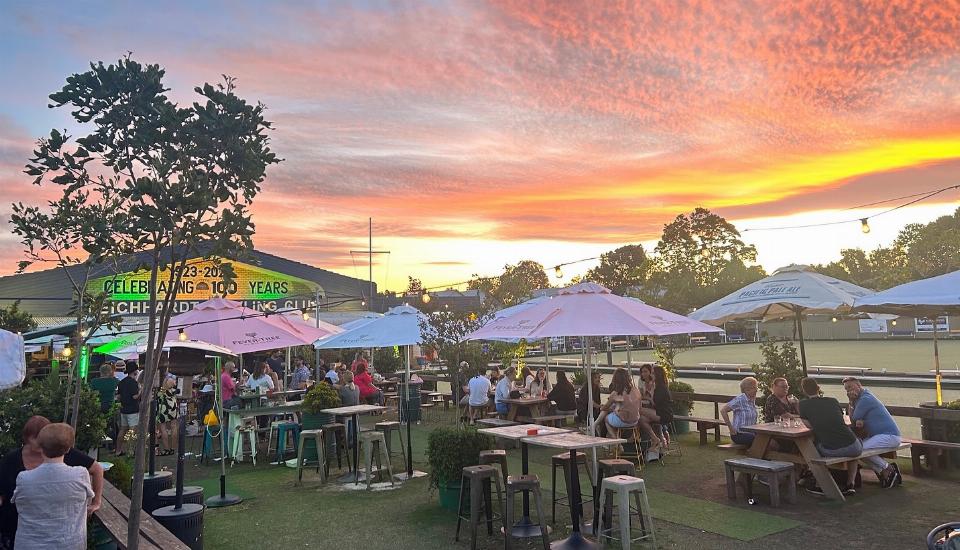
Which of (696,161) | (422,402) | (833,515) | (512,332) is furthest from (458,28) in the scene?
(422,402)

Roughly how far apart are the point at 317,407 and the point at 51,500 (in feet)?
19.8

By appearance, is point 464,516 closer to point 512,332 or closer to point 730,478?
point 512,332

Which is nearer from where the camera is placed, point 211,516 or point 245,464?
point 211,516

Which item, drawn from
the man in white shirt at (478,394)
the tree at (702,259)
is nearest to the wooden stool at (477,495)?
the man in white shirt at (478,394)

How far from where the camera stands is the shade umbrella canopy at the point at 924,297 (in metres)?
7.26

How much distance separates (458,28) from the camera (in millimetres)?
10594

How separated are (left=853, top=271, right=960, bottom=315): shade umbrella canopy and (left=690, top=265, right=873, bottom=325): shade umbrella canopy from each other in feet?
2.98

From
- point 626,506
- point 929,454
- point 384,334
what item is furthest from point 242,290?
point 929,454

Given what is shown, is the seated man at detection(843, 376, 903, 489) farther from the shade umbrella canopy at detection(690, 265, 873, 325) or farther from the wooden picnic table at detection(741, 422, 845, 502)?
the shade umbrella canopy at detection(690, 265, 873, 325)

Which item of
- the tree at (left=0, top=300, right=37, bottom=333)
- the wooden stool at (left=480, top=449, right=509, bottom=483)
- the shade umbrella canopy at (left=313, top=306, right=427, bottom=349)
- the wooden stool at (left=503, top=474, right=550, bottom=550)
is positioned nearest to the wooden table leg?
the wooden stool at (left=503, top=474, right=550, bottom=550)

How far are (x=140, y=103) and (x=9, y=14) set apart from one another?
482 cm

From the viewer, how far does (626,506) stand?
566 cm

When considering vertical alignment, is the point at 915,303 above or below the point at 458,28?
below

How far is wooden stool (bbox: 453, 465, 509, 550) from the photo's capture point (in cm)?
582
